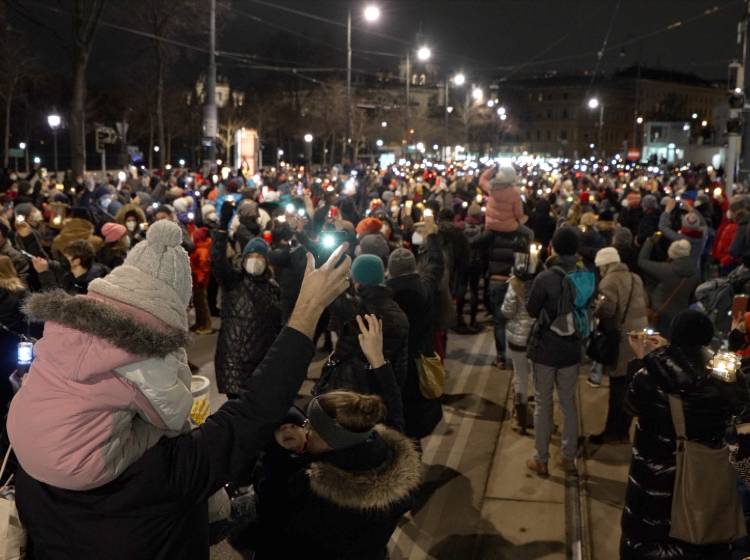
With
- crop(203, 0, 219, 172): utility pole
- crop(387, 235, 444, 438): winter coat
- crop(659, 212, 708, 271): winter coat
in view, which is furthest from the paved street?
crop(203, 0, 219, 172): utility pole

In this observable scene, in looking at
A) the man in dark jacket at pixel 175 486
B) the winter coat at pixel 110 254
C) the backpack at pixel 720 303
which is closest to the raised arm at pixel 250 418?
the man in dark jacket at pixel 175 486

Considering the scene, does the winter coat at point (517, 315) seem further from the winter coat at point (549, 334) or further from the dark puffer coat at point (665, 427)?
the dark puffer coat at point (665, 427)

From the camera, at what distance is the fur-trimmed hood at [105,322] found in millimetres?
2000

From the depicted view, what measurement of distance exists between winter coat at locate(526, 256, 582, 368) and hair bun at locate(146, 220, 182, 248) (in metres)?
4.09

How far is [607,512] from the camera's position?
5629 mm

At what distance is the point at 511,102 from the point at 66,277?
117m

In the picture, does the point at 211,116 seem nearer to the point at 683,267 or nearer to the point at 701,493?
the point at 683,267

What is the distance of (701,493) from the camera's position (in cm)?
378

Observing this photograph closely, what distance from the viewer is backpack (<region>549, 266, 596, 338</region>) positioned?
5898 millimetres

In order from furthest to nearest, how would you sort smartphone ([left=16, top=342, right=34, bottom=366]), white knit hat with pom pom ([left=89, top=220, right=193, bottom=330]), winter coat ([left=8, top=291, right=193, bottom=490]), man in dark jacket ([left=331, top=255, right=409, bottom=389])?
man in dark jacket ([left=331, top=255, right=409, bottom=389])
smartphone ([left=16, top=342, right=34, bottom=366])
white knit hat with pom pom ([left=89, top=220, right=193, bottom=330])
winter coat ([left=8, top=291, right=193, bottom=490])

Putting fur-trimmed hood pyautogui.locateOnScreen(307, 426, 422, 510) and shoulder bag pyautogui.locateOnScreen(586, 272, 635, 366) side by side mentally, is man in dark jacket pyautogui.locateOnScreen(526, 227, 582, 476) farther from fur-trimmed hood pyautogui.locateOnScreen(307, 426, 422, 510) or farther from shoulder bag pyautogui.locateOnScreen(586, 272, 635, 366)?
fur-trimmed hood pyautogui.locateOnScreen(307, 426, 422, 510)

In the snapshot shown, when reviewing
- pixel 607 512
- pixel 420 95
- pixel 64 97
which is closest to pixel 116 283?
pixel 607 512

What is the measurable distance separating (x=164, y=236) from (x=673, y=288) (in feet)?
22.2

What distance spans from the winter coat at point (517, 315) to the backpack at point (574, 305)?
557 mm
